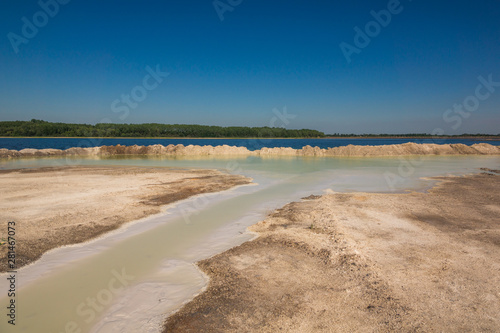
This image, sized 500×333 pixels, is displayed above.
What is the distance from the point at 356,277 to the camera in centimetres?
425

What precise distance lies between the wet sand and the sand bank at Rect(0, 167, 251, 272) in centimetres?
337

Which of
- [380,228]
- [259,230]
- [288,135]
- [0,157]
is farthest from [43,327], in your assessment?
[288,135]

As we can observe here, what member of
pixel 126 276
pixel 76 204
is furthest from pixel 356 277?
pixel 76 204

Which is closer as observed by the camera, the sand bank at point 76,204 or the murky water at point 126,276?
the murky water at point 126,276

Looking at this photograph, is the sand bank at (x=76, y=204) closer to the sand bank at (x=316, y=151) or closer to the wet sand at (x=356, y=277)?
the wet sand at (x=356, y=277)

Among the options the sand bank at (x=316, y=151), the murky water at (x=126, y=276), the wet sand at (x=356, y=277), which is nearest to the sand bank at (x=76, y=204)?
the murky water at (x=126, y=276)

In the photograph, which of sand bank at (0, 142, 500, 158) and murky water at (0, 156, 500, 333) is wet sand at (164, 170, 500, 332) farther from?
sand bank at (0, 142, 500, 158)

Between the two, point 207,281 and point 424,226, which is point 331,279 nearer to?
point 207,281

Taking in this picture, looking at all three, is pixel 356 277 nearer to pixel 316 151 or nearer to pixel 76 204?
pixel 76 204

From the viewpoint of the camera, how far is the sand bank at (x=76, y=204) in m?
5.85

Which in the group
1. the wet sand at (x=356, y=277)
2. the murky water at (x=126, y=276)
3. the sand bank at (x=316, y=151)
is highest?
the sand bank at (x=316, y=151)

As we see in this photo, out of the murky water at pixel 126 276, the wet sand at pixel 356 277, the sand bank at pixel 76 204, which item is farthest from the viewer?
the sand bank at pixel 76 204

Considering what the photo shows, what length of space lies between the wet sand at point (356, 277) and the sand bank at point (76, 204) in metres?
3.37

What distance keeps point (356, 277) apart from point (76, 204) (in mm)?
8028
